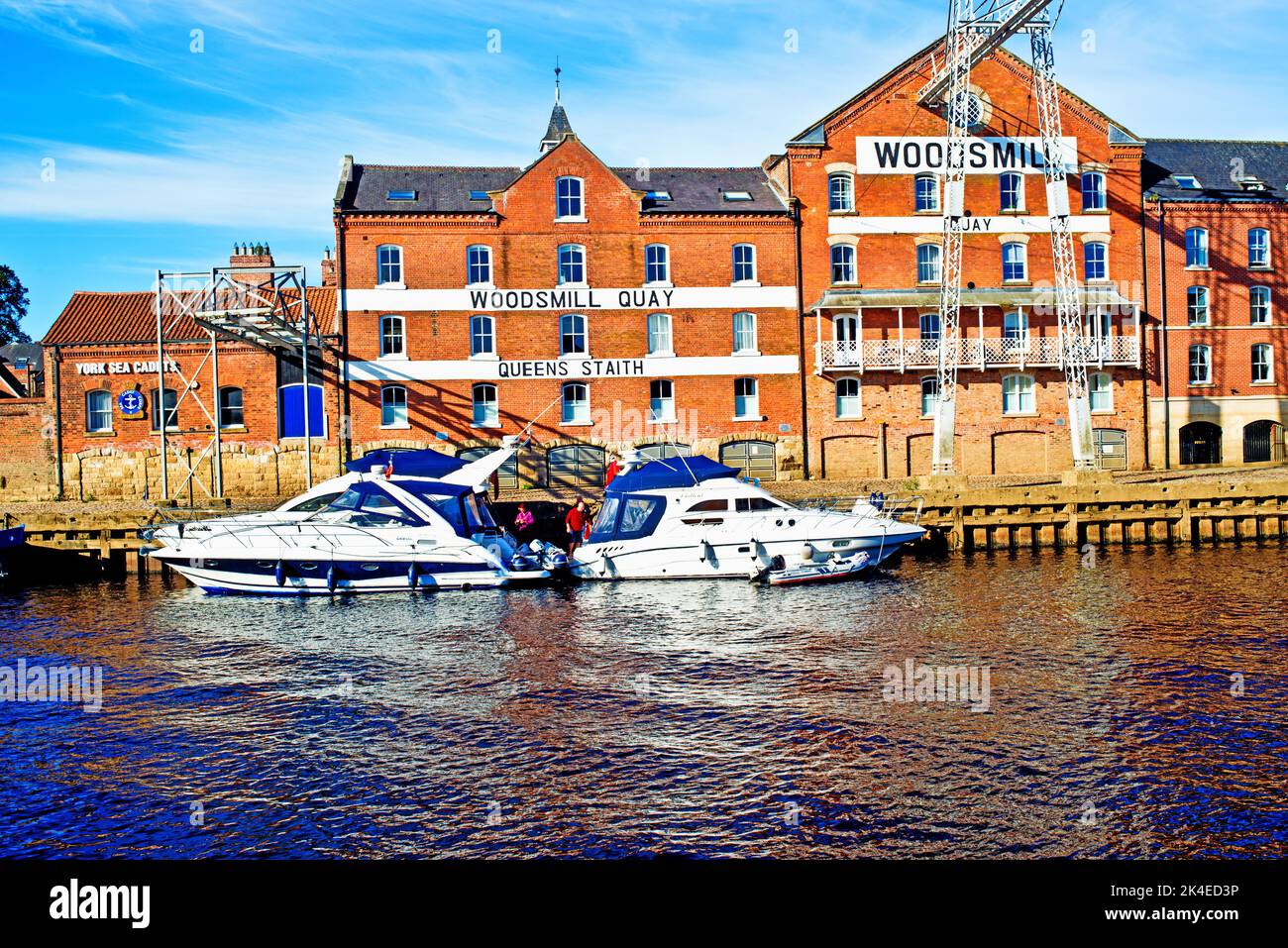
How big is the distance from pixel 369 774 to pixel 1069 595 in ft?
51.7

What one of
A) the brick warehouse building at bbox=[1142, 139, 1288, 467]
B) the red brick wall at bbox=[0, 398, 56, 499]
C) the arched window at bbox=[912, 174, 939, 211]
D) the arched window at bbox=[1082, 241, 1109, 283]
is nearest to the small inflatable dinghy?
the arched window at bbox=[912, 174, 939, 211]

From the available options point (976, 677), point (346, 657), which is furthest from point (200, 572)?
point (976, 677)

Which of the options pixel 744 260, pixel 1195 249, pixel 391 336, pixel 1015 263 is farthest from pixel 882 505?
pixel 1195 249

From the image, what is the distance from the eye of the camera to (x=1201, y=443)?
132 feet

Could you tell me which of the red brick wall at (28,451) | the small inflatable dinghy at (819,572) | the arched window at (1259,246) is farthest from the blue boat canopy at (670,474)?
the arched window at (1259,246)

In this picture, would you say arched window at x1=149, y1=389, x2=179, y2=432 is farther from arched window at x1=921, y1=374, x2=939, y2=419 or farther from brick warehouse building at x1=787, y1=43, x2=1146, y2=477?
arched window at x1=921, y1=374, x2=939, y2=419

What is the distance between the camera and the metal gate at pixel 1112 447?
39281 millimetres

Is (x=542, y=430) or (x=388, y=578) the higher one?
(x=542, y=430)

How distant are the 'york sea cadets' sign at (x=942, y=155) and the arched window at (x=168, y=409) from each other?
26313mm

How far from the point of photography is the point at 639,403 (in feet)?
124

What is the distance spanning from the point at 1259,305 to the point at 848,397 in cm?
1700

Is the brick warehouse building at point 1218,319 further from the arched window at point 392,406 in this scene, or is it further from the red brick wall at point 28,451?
the red brick wall at point 28,451
